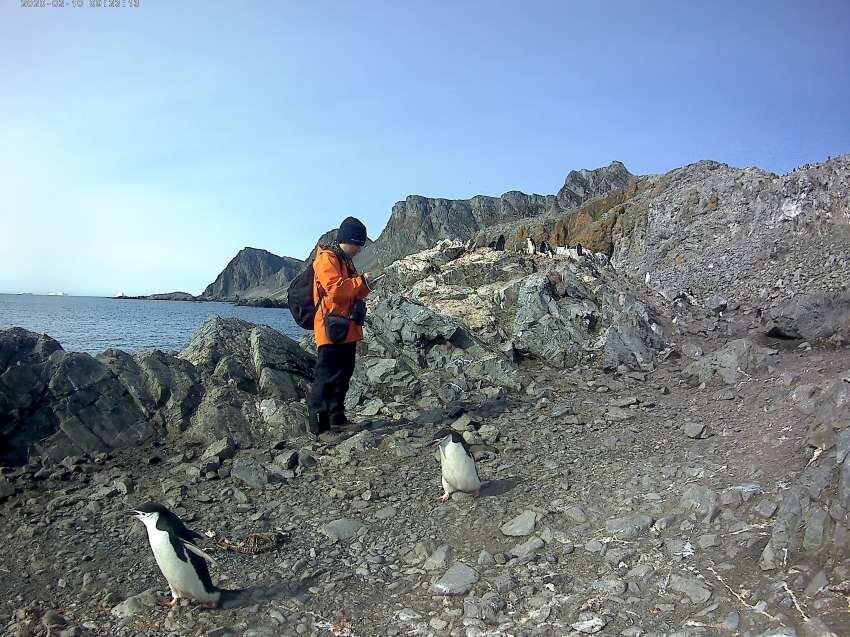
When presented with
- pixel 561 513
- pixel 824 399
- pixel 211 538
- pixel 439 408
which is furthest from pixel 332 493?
pixel 824 399

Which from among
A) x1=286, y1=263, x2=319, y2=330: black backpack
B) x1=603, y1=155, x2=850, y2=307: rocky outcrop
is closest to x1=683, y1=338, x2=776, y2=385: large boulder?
x1=603, y1=155, x2=850, y2=307: rocky outcrop

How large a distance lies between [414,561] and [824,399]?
4904 mm

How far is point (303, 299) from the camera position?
8422mm

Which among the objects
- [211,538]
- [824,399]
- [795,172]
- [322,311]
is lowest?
[211,538]

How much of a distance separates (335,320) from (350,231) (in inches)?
53.5

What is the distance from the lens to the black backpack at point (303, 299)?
842cm

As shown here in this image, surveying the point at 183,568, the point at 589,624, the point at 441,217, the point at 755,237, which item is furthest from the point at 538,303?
the point at 441,217

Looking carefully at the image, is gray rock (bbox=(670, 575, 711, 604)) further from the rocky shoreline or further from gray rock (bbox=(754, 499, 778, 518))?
gray rock (bbox=(754, 499, 778, 518))

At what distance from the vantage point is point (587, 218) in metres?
56.1

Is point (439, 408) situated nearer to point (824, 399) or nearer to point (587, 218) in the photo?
point (824, 399)

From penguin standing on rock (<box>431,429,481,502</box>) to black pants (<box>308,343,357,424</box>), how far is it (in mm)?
2674

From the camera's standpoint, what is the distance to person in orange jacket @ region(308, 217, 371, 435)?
27.0 feet

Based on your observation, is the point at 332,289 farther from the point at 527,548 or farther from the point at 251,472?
the point at 527,548

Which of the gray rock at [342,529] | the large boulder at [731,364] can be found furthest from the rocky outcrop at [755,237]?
the gray rock at [342,529]
